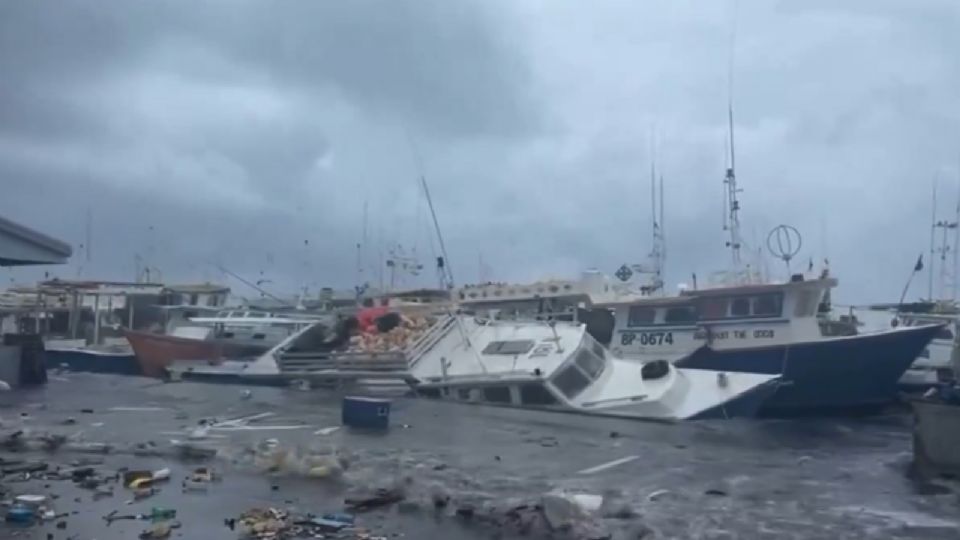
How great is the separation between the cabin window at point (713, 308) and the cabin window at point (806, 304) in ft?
6.75

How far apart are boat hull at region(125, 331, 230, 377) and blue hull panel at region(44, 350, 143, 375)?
3.70 feet

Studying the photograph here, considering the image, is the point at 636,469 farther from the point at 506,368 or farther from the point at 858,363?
the point at 858,363

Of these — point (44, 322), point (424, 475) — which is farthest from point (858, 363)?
point (44, 322)

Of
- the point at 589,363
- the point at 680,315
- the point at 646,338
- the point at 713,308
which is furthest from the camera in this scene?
the point at 646,338

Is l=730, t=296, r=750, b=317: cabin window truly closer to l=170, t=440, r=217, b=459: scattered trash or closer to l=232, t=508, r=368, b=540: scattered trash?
l=170, t=440, r=217, b=459: scattered trash

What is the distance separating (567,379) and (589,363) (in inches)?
43.7

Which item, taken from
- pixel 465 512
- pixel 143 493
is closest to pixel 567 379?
pixel 465 512

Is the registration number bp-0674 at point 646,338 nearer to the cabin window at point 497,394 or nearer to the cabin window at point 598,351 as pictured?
the cabin window at point 598,351

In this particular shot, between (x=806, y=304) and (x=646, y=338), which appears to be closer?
(x=806, y=304)

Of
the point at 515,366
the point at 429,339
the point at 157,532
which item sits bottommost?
the point at 157,532

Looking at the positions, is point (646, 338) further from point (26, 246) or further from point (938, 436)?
point (26, 246)

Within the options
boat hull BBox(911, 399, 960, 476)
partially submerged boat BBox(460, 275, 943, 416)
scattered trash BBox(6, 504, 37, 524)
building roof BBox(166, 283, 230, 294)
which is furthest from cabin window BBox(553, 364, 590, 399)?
building roof BBox(166, 283, 230, 294)

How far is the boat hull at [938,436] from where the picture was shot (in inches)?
640

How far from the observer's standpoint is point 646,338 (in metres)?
34.7
